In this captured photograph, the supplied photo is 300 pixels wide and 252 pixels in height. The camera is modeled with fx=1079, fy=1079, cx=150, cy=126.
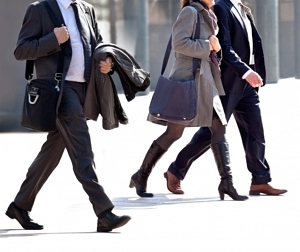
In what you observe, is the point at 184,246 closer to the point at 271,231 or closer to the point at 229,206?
the point at 271,231

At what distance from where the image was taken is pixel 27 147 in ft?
42.0

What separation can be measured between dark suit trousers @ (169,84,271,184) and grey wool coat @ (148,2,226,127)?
40cm

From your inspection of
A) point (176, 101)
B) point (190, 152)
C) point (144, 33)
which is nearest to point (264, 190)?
point (190, 152)

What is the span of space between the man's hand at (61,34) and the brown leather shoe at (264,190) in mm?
2542

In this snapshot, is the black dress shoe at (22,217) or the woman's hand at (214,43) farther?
the woman's hand at (214,43)

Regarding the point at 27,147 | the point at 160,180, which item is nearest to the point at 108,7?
the point at 27,147

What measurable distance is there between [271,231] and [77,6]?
75.5 inches

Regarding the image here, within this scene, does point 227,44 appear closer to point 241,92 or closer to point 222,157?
point 241,92

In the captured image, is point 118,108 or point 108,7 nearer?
point 118,108

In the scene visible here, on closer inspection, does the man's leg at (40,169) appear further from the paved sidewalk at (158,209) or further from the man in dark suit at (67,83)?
the paved sidewalk at (158,209)

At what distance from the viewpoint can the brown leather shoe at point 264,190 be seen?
28.3ft

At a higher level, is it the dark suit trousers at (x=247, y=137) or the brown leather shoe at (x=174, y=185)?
the dark suit trousers at (x=247, y=137)

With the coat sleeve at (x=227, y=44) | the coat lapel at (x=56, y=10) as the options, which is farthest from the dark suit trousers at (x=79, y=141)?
the coat sleeve at (x=227, y=44)

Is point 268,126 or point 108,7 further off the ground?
point 108,7
